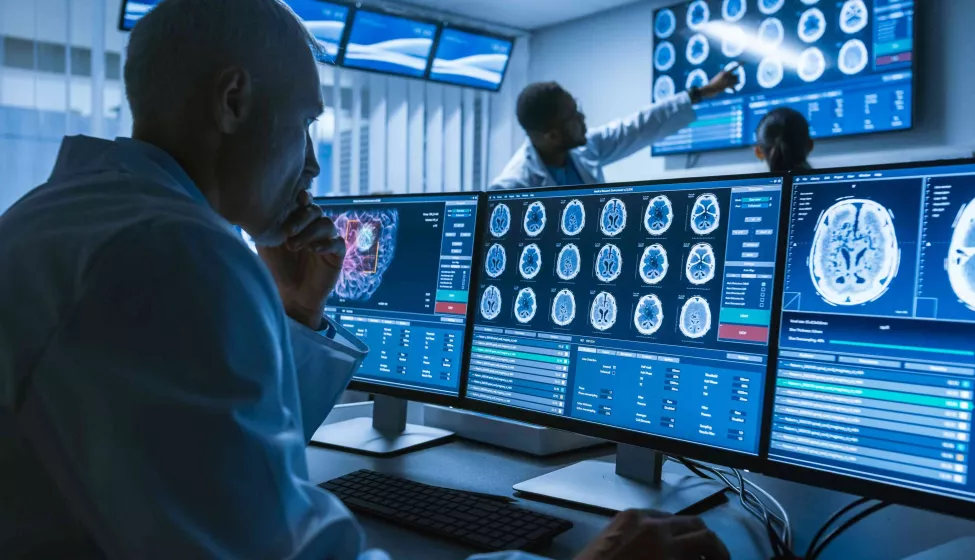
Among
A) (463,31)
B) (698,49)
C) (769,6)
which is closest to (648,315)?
(769,6)

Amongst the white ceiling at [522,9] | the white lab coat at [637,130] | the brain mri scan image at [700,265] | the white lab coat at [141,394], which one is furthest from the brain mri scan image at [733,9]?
the white lab coat at [141,394]

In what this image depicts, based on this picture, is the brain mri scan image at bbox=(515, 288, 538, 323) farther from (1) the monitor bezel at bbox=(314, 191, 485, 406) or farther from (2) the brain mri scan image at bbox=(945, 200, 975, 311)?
(2) the brain mri scan image at bbox=(945, 200, 975, 311)

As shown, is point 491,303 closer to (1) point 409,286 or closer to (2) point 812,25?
(1) point 409,286

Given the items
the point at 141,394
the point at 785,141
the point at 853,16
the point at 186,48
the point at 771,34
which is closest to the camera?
the point at 141,394

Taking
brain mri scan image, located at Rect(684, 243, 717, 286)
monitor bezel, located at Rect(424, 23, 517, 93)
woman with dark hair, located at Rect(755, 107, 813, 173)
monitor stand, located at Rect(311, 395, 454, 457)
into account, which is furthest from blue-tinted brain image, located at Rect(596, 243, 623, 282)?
monitor bezel, located at Rect(424, 23, 517, 93)

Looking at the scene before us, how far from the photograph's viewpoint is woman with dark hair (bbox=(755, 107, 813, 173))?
8.86 feet

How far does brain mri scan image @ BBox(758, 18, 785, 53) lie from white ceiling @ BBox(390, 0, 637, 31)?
3.02 ft

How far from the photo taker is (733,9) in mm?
3717

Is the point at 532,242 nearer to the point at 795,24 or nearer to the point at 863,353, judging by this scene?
the point at 863,353

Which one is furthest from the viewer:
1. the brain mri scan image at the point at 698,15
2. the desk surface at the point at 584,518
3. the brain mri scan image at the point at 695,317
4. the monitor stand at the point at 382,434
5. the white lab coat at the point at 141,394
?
the brain mri scan image at the point at 698,15

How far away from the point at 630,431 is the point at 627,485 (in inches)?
4.2

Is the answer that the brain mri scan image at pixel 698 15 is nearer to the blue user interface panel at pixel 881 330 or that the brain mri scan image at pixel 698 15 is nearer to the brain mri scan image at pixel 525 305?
the brain mri scan image at pixel 525 305

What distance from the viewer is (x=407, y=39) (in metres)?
4.12

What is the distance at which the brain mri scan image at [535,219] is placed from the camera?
1226 mm
